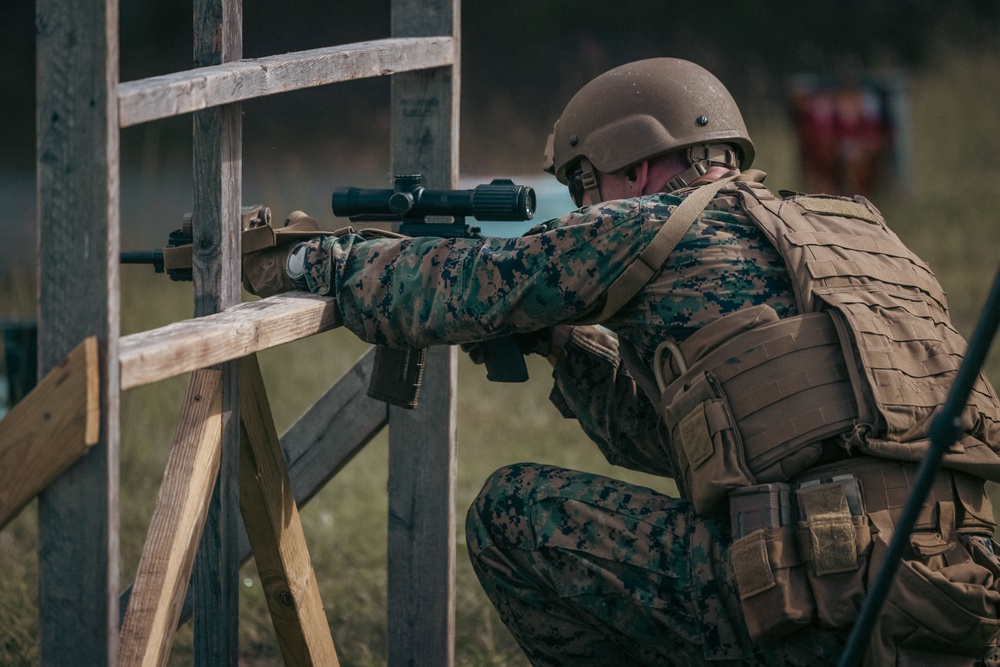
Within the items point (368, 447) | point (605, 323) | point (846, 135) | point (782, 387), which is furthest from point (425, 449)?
point (846, 135)

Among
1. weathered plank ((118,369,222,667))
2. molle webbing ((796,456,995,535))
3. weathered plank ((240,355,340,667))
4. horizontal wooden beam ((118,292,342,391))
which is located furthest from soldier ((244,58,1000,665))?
weathered plank ((118,369,222,667))

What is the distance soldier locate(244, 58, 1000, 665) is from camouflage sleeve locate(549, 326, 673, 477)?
35cm

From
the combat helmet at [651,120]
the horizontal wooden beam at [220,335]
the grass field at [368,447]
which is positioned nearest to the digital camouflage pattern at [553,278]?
the horizontal wooden beam at [220,335]

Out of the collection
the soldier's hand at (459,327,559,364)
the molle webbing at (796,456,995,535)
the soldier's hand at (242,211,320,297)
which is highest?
the soldier's hand at (242,211,320,297)

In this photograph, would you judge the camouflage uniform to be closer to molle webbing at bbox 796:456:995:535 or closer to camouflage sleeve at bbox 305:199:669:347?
camouflage sleeve at bbox 305:199:669:347

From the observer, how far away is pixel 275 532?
281 centimetres

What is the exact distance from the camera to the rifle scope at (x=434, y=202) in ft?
9.64

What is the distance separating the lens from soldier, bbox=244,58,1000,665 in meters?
2.51

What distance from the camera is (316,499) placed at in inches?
214

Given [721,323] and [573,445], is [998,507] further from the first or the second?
[721,323]

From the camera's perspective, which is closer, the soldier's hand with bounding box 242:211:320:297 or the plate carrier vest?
the plate carrier vest

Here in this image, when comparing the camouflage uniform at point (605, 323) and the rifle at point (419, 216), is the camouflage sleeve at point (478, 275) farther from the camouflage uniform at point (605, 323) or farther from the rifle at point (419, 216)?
the rifle at point (419, 216)

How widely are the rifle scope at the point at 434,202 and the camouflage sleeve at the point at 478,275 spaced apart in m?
0.14

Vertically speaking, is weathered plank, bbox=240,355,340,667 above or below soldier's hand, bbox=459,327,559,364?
below
